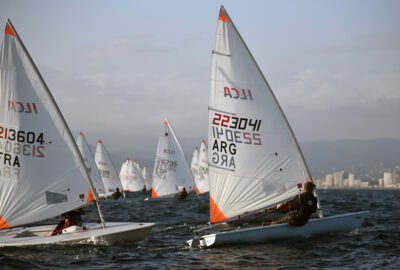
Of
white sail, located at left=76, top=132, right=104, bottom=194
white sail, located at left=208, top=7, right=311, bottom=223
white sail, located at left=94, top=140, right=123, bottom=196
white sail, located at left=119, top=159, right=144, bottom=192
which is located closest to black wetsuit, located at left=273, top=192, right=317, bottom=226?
white sail, located at left=208, top=7, right=311, bottom=223

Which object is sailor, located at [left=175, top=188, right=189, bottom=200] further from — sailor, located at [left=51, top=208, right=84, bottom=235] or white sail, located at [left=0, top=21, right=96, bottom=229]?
white sail, located at [left=0, top=21, right=96, bottom=229]

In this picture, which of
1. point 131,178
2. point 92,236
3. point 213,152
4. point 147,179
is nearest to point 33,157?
point 92,236

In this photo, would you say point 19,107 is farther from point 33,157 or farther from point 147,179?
point 147,179

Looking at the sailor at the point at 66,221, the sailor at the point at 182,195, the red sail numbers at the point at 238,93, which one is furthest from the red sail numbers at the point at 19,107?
the sailor at the point at 182,195

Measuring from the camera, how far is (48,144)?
14320mm

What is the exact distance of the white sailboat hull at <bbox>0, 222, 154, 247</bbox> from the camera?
44.4 feet

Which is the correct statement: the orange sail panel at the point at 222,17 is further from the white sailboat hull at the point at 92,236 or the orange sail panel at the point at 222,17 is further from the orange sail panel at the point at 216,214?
the white sailboat hull at the point at 92,236

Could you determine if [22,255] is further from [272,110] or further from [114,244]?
[272,110]

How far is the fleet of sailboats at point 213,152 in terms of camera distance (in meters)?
14.1

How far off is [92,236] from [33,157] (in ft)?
9.62

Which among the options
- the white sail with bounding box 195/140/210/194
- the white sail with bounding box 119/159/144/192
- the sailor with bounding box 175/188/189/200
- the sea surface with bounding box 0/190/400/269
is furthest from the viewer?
the white sail with bounding box 119/159/144/192

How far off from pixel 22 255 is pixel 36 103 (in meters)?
4.30

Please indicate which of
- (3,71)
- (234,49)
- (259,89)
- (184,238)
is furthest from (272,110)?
(3,71)

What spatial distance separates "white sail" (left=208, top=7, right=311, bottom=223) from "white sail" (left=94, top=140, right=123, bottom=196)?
38.6 metres
